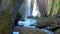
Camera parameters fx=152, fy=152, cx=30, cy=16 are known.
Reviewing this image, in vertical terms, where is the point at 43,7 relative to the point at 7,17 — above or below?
below

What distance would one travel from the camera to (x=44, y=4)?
13211 millimetres

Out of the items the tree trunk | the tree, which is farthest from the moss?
the tree

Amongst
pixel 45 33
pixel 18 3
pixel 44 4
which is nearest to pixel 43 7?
pixel 44 4

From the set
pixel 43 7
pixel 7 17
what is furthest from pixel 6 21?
pixel 43 7

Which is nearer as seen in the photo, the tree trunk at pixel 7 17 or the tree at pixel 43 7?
the tree trunk at pixel 7 17

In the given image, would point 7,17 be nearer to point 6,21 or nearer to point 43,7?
point 6,21

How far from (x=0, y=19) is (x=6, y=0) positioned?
28.3 inches

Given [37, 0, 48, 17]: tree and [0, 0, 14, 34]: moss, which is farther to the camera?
[37, 0, 48, 17]: tree

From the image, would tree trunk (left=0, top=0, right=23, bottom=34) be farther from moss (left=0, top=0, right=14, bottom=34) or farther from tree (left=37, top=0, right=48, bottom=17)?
tree (left=37, top=0, right=48, bottom=17)

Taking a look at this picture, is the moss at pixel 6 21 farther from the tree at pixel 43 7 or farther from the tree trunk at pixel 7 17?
the tree at pixel 43 7

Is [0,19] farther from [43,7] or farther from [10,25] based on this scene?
[43,7]

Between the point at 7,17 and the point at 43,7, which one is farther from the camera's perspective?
the point at 43,7

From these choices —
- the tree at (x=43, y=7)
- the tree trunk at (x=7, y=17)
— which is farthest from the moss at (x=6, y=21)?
the tree at (x=43, y=7)

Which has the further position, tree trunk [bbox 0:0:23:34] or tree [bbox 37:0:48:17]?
tree [bbox 37:0:48:17]
